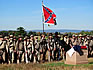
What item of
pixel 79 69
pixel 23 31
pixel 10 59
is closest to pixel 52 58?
pixel 10 59

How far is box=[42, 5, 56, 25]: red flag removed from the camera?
1645 centimetres

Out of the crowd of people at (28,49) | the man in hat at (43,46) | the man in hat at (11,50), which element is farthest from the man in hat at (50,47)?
the man in hat at (11,50)

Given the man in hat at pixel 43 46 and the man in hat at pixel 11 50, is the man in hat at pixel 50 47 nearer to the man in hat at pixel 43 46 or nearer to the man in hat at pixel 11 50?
the man in hat at pixel 43 46

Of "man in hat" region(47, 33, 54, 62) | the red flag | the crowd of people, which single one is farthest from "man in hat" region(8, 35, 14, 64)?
the red flag

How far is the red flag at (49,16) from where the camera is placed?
1645 centimetres

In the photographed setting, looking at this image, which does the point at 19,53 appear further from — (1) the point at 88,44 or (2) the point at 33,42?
(1) the point at 88,44

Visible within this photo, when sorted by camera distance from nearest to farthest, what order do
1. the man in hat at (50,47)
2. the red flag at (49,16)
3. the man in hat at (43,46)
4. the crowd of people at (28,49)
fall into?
the crowd of people at (28,49), the man in hat at (43,46), the man in hat at (50,47), the red flag at (49,16)

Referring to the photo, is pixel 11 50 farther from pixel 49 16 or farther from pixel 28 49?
pixel 49 16

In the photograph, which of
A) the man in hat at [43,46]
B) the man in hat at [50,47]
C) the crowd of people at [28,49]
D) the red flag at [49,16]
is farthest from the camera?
the red flag at [49,16]

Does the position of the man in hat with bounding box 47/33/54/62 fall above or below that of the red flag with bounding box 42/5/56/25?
below

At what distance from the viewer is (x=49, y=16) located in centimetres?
1662

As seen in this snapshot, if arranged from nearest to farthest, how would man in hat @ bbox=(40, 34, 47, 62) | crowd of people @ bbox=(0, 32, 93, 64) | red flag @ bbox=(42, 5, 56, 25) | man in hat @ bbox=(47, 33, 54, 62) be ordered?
crowd of people @ bbox=(0, 32, 93, 64)
man in hat @ bbox=(40, 34, 47, 62)
man in hat @ bbox=(47, 33, 54, 62)
red flag @ bbox=(42, 5, 56, 25)

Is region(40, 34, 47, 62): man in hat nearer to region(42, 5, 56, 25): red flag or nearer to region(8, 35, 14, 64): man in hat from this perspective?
region(42, 5, 56, 25): red flag

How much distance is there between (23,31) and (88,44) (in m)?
15.4
